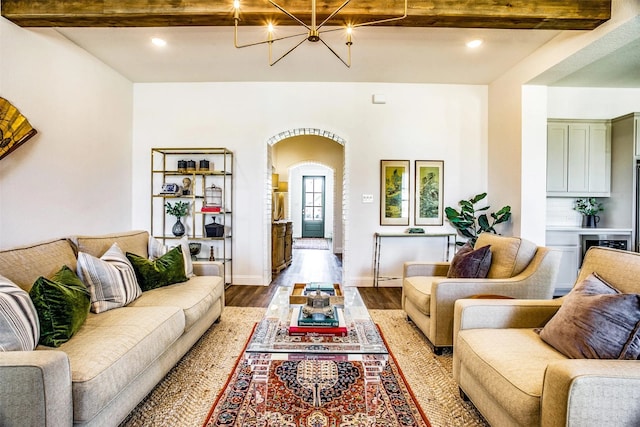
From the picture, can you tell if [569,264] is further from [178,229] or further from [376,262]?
[178,229]

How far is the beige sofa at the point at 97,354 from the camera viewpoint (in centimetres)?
118

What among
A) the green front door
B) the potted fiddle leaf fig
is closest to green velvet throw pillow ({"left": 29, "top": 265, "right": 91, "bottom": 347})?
the potted fiddle leaf fig

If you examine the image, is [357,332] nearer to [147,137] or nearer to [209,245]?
[209,245]

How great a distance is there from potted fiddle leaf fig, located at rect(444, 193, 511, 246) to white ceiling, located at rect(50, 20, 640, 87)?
1702mm

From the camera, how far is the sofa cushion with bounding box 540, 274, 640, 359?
1359mm

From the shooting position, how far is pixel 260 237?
4.80 m

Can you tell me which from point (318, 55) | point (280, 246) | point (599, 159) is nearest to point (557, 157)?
point (599, 159)

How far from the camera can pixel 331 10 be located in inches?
110

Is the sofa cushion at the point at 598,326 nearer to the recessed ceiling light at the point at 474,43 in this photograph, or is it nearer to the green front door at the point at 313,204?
the recessed ceiling light at the point at 474,43

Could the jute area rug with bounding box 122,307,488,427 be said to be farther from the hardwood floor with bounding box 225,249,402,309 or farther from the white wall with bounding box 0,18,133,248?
the white wall with bounding box 0,18,133,248

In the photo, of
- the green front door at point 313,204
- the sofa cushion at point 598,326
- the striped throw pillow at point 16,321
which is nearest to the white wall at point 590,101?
the sofa cushion at point 598,326

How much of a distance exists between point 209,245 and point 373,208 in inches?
96.7

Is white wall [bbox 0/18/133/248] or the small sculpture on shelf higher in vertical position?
white wall [bbox 0/18/133/248]

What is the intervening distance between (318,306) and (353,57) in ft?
9.89
